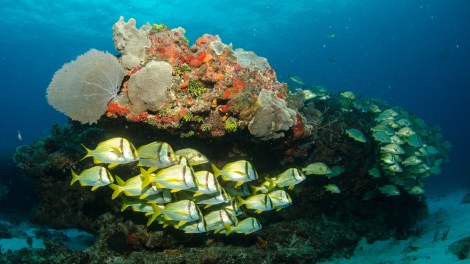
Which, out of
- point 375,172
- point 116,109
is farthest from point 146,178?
point 375,172

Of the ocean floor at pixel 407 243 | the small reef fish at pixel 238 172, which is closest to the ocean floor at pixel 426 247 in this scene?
the ocean floor at pixel 407 243

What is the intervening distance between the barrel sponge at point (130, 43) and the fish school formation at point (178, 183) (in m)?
2.35

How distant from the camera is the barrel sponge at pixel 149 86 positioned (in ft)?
18.2

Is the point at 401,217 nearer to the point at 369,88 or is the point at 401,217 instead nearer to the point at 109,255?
the point at 109,255

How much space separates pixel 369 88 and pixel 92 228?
170m

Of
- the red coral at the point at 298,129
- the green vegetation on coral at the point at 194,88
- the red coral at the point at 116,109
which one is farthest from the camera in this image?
the red coral at the point at 298,129

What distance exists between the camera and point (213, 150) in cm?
688

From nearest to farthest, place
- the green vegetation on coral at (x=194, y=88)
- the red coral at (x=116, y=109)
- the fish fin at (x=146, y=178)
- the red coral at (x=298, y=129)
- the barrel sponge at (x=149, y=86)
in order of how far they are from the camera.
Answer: the fish fin at (x=146, y=178), the barrel sponge at (x=149, y=86), the red coral at (x=116, y=109), the green vegetation on coral at (x=194, y=88), the red coral at (x=298, y=129)

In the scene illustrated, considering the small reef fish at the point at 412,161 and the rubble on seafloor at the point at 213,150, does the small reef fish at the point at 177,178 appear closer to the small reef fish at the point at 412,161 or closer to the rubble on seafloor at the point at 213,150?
the rubble on seafloor at the point at 213,150

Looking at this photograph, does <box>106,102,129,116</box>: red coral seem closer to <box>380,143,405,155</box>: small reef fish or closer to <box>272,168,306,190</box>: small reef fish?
<box>272,168,306,190</box>: small reef fish

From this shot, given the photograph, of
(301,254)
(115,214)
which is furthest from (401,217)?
(115,214)

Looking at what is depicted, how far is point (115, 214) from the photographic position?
7098 millimetres

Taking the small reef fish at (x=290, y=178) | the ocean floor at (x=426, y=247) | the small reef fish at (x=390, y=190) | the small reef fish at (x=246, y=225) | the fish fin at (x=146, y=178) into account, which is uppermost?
the fish fin at (x=146, y=178)

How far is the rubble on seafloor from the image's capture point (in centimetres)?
587
